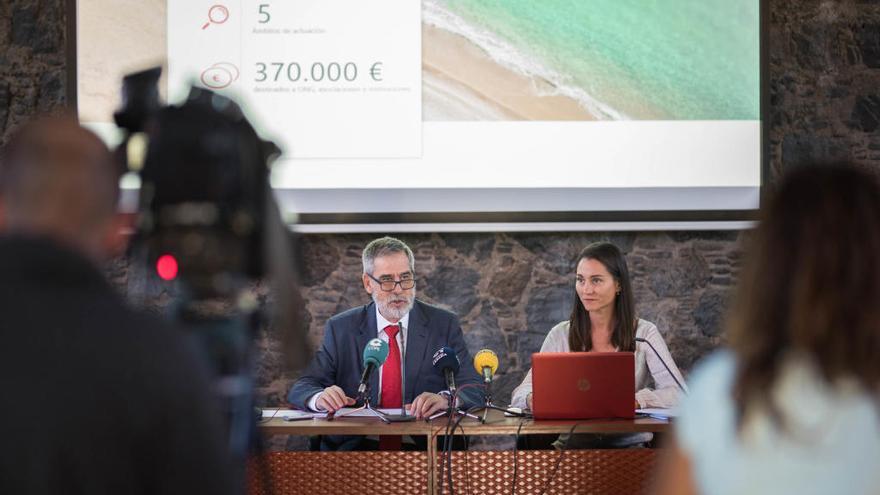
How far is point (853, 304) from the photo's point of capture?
1.35m

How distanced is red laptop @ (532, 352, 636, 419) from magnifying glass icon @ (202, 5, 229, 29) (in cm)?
250

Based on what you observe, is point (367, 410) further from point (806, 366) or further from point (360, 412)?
point (806, 366)

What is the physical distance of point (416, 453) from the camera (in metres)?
3.56

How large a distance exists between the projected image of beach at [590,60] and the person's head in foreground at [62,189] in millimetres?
3692

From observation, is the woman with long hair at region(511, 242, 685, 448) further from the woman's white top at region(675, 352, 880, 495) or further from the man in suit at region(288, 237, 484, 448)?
the woman's white top at region(675, 352, 880, 495)

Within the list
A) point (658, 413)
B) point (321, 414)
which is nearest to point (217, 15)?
point (321, 414)

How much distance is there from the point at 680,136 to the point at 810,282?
372 centimetres

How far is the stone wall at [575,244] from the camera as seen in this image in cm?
499

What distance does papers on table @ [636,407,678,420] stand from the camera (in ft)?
11.7

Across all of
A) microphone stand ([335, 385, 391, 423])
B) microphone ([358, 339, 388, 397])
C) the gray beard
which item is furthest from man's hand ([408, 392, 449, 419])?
the gray beard

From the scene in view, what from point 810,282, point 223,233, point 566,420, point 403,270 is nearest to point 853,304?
point 810,282

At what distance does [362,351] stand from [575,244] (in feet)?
4.41

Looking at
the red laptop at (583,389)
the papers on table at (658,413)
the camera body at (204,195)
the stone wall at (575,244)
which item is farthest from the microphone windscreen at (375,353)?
the camera body at (204,195)

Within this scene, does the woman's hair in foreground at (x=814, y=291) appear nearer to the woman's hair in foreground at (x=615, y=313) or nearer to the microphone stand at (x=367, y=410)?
the microphone stand at (x=367, y=410)
